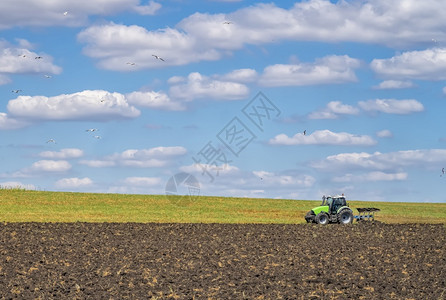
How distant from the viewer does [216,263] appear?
21828mm

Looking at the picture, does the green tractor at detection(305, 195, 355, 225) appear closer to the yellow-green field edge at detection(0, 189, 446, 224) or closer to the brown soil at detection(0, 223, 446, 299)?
the brown soil at detection(0, 223, 446, 299)

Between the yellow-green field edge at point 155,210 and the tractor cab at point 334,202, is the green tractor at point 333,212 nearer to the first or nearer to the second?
the tractor cab at point 334,202

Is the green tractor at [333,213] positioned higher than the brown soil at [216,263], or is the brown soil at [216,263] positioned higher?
the green tractor at [333,213]

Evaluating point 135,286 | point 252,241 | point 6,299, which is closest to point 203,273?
point 135,286

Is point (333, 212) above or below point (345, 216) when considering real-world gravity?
above

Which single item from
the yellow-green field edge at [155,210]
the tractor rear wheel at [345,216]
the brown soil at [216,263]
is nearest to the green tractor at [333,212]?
the tractor rear wheel at [345,216]

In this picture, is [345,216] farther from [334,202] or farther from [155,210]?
[155,210]

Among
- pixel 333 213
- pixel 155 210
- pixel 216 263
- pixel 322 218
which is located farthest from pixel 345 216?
pixel 216 263

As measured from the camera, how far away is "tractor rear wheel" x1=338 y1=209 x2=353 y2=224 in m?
37.8

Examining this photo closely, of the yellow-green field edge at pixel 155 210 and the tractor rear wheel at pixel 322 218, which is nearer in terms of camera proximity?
the tractor rear wheel at pixel 322 218

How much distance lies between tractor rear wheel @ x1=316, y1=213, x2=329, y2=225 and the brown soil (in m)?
3.56

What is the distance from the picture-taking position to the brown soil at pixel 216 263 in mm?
17609

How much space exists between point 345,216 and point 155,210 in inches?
679

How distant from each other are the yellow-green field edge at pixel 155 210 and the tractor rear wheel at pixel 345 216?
4.70 metres
